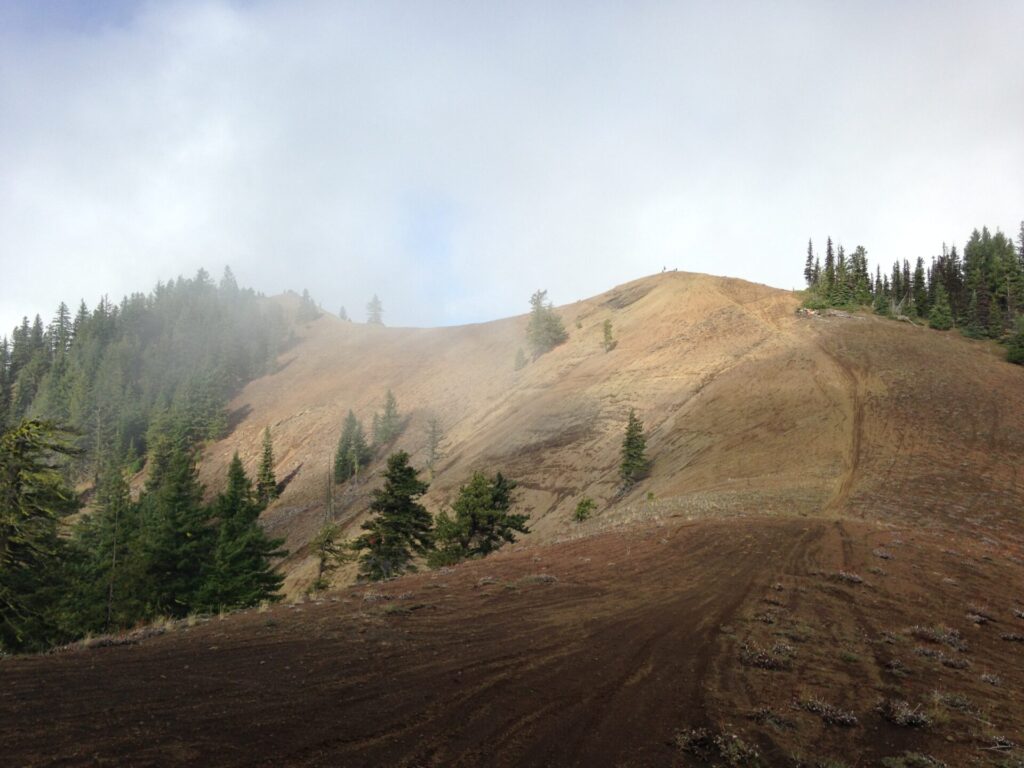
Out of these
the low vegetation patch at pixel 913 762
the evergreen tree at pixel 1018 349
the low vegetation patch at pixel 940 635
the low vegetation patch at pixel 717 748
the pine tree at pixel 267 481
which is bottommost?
the pine tree at pixel 267 481

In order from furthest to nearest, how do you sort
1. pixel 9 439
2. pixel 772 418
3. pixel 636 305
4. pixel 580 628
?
pixel 636 305 → pixel 772 418 → pixel 9 439 → pixel 580 628

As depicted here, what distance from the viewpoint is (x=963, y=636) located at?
39.1 ft

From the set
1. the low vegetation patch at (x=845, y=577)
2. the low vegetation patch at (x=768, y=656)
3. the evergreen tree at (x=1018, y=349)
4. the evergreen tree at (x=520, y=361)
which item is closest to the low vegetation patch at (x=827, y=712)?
the low vegetation patch at (x=768, y=656)

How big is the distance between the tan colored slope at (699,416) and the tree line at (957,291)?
7436 millimetres

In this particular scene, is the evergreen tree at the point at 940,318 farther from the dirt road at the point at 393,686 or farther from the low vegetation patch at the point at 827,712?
the low vegetation patch at the point at 827,712

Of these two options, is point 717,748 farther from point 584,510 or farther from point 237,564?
point 584,510

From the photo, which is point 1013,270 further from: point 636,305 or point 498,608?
point 498,608

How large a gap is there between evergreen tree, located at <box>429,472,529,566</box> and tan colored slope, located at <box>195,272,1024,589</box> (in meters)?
4.54

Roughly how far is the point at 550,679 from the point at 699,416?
4054cm

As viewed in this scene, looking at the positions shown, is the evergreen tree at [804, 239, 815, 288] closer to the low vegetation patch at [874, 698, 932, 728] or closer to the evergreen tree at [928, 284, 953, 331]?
the evergreen tree at [928, 284, 953, 331]

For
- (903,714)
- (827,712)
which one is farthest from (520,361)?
(903,714)

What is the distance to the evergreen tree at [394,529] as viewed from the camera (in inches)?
1119

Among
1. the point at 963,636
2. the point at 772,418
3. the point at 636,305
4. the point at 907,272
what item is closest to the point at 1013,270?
the point at 907,272

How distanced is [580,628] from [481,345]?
9660 cm
